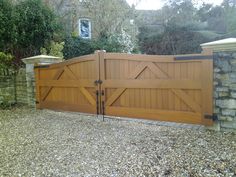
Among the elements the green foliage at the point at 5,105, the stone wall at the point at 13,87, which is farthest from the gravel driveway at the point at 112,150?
the stone wall at the point at 13,87

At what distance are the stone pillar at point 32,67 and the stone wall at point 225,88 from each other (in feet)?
15.1

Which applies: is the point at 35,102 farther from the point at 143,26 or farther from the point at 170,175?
the point at 143,26

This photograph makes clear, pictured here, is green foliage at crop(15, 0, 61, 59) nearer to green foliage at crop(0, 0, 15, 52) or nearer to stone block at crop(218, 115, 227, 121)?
green foliage at crop(0, 0, 15, 52)

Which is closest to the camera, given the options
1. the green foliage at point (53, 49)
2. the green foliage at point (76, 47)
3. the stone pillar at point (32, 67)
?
the stone pillar at point (32, 67)

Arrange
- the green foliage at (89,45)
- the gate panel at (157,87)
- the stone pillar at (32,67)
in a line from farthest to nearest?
1. the green foliage at (89,45)
2. the stone pillar at (32,67)
3. the gate panel at (157,87)

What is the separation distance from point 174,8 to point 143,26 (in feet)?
7.37

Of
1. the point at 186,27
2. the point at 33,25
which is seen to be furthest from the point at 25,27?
the point at 186,27

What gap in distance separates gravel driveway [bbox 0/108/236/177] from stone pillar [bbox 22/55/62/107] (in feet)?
7.47

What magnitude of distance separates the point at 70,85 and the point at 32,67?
5.60 feet

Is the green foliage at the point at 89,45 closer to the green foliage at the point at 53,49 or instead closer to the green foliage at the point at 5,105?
the green foliage at the point at 53,49

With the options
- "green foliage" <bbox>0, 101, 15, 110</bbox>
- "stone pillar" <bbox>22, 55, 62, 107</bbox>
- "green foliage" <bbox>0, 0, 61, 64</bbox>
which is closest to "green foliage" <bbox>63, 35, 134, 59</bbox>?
"green foliage" <bbox>0, 0, 61, 64</bbox>

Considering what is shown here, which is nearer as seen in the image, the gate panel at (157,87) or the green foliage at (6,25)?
the gate panel at (157,87)

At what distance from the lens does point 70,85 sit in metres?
6.74

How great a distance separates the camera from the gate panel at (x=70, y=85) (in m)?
6.23
